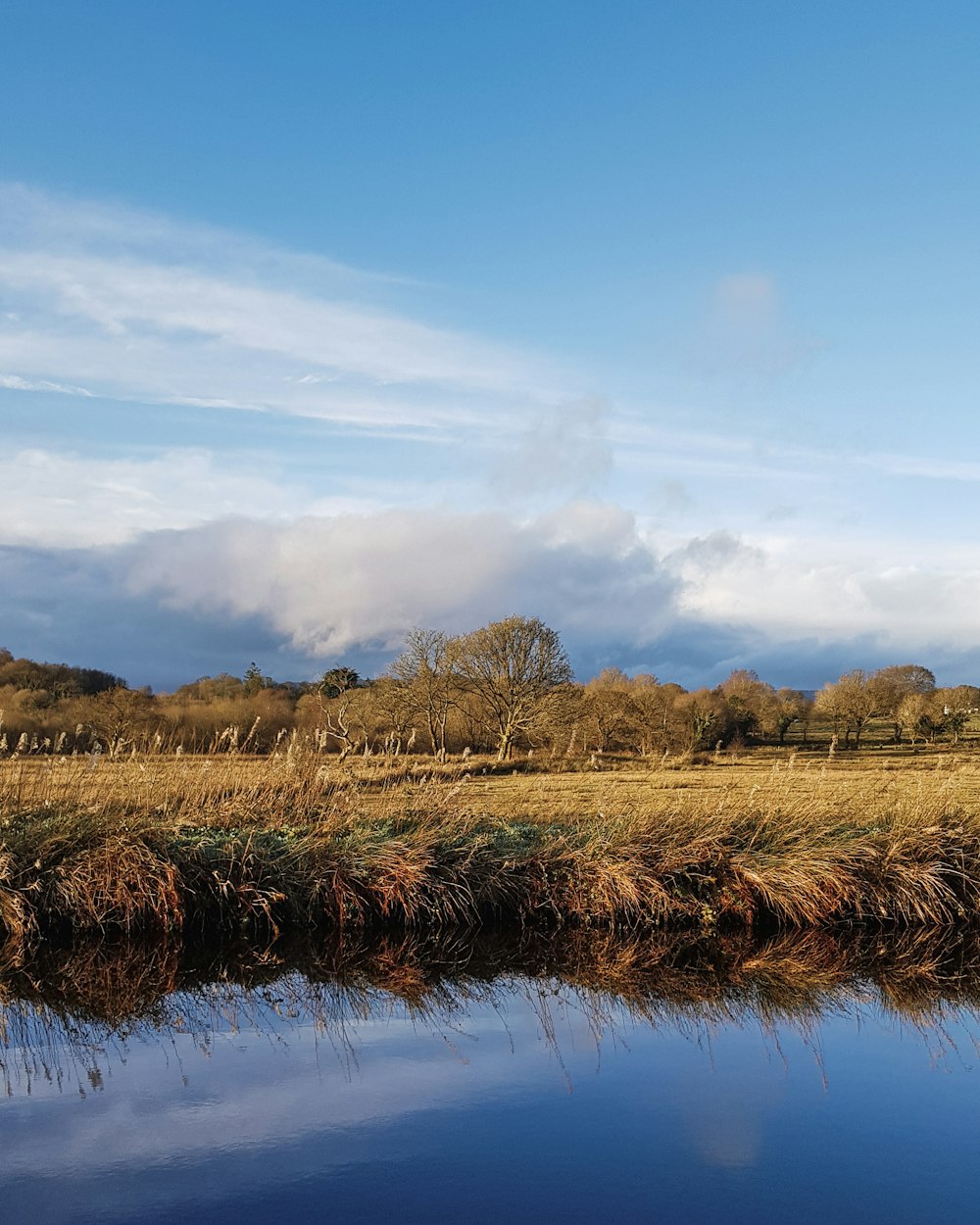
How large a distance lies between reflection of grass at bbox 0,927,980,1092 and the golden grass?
41cm

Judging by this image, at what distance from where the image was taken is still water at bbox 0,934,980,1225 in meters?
5.32

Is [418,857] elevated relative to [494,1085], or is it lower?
elevated

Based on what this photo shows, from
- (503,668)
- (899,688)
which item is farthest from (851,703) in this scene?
(503,668)

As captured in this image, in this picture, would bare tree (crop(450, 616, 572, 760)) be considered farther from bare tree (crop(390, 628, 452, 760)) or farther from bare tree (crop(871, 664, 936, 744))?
bare tree (crop(871, 664, 936, 744))

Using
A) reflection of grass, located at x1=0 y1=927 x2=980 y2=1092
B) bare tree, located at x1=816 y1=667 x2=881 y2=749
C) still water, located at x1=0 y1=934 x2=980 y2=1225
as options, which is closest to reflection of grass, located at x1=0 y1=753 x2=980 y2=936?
reflection of grass, located at x1=0 y1=927 x2=980 y2=1092

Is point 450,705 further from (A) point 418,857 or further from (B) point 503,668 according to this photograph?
(A) point 418,857

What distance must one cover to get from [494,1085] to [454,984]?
2.18 m

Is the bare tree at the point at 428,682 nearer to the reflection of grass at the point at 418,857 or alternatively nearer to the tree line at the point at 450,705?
the tree line at the point at 450,705

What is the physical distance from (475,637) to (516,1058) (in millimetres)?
31268

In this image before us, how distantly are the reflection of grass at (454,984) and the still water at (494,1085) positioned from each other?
0.10 ft

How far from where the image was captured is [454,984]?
9062 mm

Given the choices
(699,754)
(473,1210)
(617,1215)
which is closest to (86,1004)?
(473,1210)

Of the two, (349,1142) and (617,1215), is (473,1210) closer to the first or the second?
(617,1215)

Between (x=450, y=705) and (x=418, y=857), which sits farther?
(x=450, y=705)
